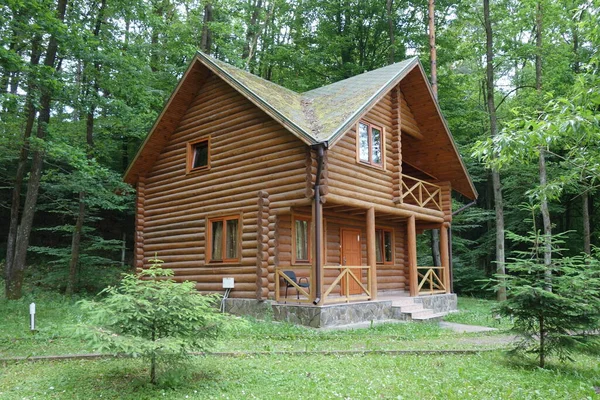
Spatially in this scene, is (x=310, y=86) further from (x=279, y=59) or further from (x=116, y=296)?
(x=116, y=296)

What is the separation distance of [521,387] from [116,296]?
5.47m

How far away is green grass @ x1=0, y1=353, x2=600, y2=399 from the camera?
6020 mm

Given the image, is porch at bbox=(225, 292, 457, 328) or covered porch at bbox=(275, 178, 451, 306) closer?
porch at bbox=(225, 292, 457, 328)

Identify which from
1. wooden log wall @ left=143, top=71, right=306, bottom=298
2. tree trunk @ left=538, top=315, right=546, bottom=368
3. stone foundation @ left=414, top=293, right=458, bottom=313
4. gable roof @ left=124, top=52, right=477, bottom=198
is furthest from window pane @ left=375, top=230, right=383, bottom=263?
tree trunk @ left=538, top=315, right=546, bottom=368

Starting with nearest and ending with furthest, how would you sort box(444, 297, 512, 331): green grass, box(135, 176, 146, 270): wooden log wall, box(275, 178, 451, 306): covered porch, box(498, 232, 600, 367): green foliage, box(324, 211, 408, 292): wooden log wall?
box(498, 232, 600, 367): green foliage < box(275, 178, 451, 306): covered porch < box(444, 297, 512, 331): green grass < box(324, 211, 408, 292): wooden log wall < box(135, 176, 146, 270): wooden log wall

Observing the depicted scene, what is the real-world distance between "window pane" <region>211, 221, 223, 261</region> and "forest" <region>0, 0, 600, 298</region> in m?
3.91

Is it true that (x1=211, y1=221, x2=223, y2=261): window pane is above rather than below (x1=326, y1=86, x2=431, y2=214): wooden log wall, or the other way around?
below

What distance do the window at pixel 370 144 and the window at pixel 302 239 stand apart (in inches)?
98.7

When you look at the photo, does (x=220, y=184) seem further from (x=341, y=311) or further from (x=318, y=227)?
(x=341, y=311)

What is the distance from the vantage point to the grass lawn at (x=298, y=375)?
6047 millimetres

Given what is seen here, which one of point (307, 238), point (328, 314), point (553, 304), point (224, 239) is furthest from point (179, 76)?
point (553, 304)

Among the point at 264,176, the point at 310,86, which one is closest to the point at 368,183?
the point at 264,176

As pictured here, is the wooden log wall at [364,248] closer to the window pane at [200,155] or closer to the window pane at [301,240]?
the window pane at [301,240]

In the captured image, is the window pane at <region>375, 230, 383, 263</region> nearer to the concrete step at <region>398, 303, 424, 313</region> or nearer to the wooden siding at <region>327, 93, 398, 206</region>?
the concrete step at <region>398, 303, 424, 313</region>
